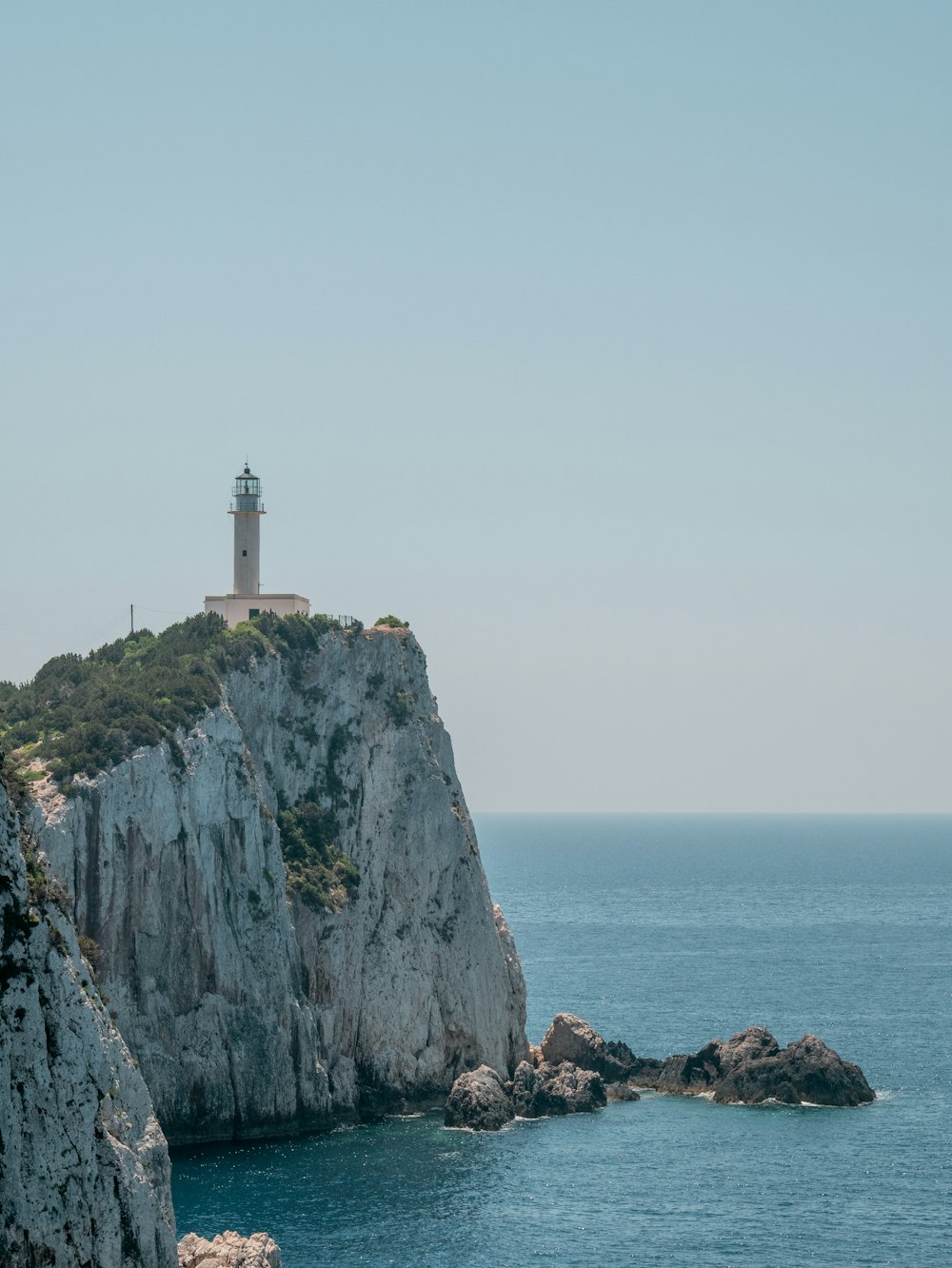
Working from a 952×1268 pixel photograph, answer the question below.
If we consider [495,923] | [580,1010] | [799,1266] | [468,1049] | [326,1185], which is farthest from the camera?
[580,1010]

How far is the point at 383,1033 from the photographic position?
85.8 meters

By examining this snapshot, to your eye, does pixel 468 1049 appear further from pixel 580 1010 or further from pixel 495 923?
pixel 580 1010

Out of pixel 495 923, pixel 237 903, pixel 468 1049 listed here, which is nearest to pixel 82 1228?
pixel 237 903

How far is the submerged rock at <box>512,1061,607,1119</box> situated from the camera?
279 feet

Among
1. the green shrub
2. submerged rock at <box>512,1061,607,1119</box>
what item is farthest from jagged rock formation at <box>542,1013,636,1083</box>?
the green shrub

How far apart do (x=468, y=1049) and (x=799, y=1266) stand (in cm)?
2844

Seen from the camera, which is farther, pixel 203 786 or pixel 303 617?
pixel 303 617

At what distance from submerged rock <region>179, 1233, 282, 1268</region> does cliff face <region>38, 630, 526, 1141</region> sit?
2374cm

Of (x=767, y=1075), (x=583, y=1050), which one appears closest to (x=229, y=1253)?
(x=583, y=1050)

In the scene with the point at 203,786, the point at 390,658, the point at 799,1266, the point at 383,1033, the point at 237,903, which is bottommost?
the point at 799,1266

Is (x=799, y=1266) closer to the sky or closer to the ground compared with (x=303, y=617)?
closer to the ground

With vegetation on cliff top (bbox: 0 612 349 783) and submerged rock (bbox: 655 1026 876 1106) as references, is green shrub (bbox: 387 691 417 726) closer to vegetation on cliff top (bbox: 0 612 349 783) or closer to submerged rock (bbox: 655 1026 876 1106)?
vegetation on cliff top (bbox: 0 612 349 783)

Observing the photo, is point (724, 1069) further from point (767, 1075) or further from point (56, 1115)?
point (56, 1115)

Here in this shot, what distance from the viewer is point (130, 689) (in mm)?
Answer: 84250
